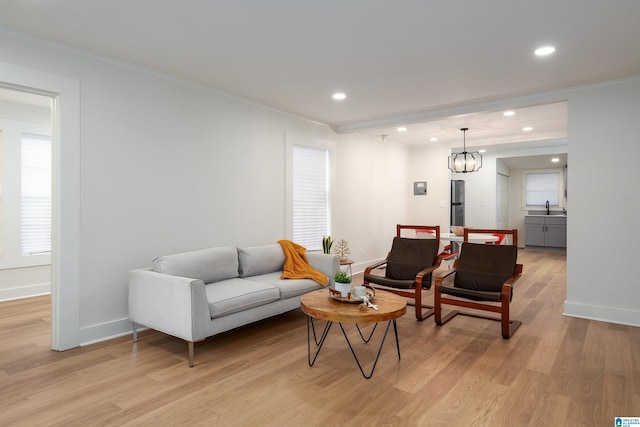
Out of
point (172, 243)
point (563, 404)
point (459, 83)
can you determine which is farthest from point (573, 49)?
point (172, 243)

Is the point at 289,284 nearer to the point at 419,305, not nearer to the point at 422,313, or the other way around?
the point at 419,305

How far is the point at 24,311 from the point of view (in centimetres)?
445

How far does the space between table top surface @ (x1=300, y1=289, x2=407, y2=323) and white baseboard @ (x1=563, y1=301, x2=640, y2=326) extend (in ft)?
8.14

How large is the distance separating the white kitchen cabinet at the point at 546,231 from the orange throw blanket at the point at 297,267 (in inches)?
315

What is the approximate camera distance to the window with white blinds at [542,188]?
10422mm

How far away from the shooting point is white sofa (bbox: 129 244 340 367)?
118 inches

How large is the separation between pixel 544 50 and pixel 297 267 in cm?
318

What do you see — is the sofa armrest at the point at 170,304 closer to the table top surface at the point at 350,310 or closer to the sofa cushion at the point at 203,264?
the sofa cushion at the point at 203,264

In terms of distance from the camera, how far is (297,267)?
445 centimetres

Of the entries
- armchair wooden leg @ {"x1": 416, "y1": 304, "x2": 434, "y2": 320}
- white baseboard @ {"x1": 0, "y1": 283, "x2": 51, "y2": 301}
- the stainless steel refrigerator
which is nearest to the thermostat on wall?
the stainless steel refrigerator

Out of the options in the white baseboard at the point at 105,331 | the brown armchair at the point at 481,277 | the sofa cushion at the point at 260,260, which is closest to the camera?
the white baseboard at the point at 105,331

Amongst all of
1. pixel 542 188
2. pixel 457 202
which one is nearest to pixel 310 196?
pixel 457 202

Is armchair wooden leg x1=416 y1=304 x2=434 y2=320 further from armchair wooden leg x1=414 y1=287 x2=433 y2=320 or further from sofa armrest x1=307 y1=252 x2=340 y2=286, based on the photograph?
sofa armrest x1=307 y1=252 x2=340 y2=286

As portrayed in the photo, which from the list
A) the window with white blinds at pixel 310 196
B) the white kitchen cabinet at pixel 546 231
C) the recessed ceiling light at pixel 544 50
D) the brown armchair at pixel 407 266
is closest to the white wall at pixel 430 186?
the window with white blinds at pixel 310 196
